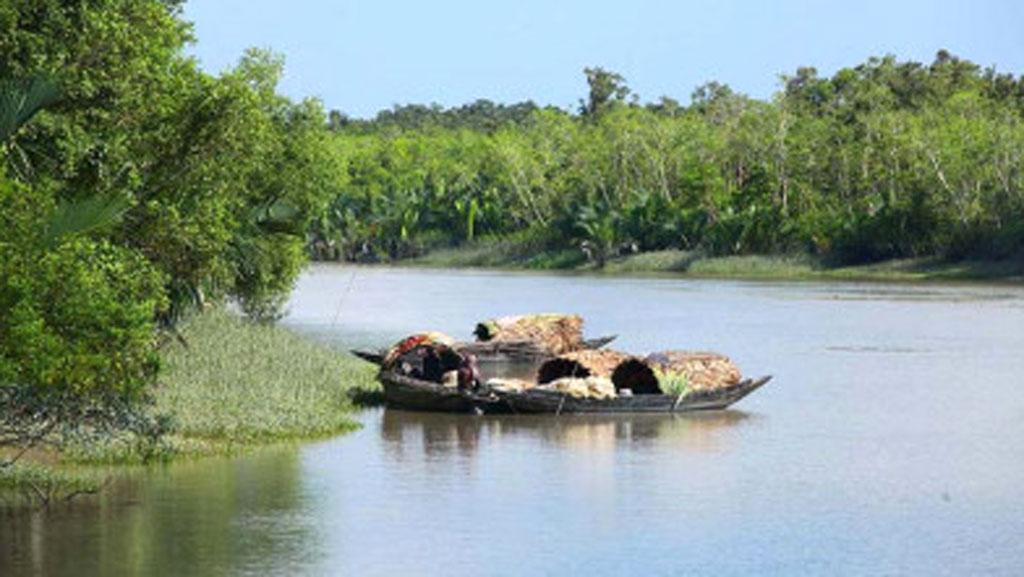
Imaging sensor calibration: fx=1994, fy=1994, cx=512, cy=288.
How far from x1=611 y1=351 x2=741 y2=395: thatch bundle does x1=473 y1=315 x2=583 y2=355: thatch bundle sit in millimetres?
10207

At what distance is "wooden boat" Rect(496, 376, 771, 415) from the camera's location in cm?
3329

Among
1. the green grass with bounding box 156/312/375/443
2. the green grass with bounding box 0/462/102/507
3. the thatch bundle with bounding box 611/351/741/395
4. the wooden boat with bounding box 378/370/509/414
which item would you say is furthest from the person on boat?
the green grass with bounding box 0/462/102/507

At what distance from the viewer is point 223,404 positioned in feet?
99.3

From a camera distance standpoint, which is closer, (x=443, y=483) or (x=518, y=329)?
(x=443, y=483)

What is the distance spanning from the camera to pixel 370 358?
131 ft

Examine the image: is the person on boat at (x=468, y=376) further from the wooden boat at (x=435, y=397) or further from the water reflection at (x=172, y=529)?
the water reflection at (x=172, y=529)

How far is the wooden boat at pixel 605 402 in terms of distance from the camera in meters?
33.3

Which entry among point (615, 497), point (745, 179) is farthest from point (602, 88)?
point (615, 497)

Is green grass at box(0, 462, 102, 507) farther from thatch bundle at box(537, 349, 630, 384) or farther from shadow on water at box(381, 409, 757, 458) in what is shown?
thatch bundle at box(537, 349, 630, 384)

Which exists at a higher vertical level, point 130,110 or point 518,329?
point 130,110

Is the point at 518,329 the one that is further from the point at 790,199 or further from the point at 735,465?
the point at 790,199

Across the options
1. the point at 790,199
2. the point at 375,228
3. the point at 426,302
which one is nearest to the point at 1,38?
the point at 426,302

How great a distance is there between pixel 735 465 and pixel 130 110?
999cm

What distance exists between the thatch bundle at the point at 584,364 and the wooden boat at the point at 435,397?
2.25m
